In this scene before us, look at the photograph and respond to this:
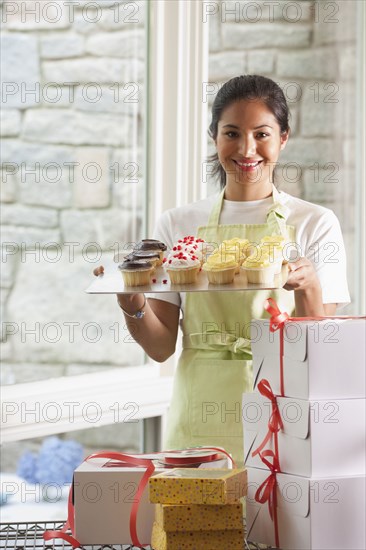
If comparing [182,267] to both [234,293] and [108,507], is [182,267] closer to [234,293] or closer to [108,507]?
[234,293]

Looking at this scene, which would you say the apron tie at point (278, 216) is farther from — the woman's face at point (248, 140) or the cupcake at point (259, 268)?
the cupcake at point (259, 268)

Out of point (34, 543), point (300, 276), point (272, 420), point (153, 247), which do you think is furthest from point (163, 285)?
point (34, 543)

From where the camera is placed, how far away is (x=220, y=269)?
171cm

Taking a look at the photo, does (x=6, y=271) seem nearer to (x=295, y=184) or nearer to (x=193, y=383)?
(x=193, y=383)

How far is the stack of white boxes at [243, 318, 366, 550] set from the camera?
1400 millimetres

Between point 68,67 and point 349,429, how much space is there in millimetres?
1476

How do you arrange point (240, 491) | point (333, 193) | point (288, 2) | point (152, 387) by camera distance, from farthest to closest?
point (333, 193) → point (288, 2) → point (152, 387) → point (240, 491)

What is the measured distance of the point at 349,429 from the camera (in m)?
1.42

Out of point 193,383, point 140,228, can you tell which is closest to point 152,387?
point 140,228

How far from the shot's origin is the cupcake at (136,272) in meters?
1.68

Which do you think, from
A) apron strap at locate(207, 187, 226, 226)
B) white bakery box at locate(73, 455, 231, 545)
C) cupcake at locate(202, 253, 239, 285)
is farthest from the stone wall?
white bakery box at locate(73, 455, 231, 545)

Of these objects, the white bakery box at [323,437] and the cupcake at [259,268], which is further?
the cupcake at [259,268]

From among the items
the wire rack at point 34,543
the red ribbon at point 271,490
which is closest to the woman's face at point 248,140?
the red ribbon at point 271,490

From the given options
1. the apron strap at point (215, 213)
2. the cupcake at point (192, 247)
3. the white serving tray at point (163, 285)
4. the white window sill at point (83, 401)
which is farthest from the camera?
the white window sill at point (83, 401)
